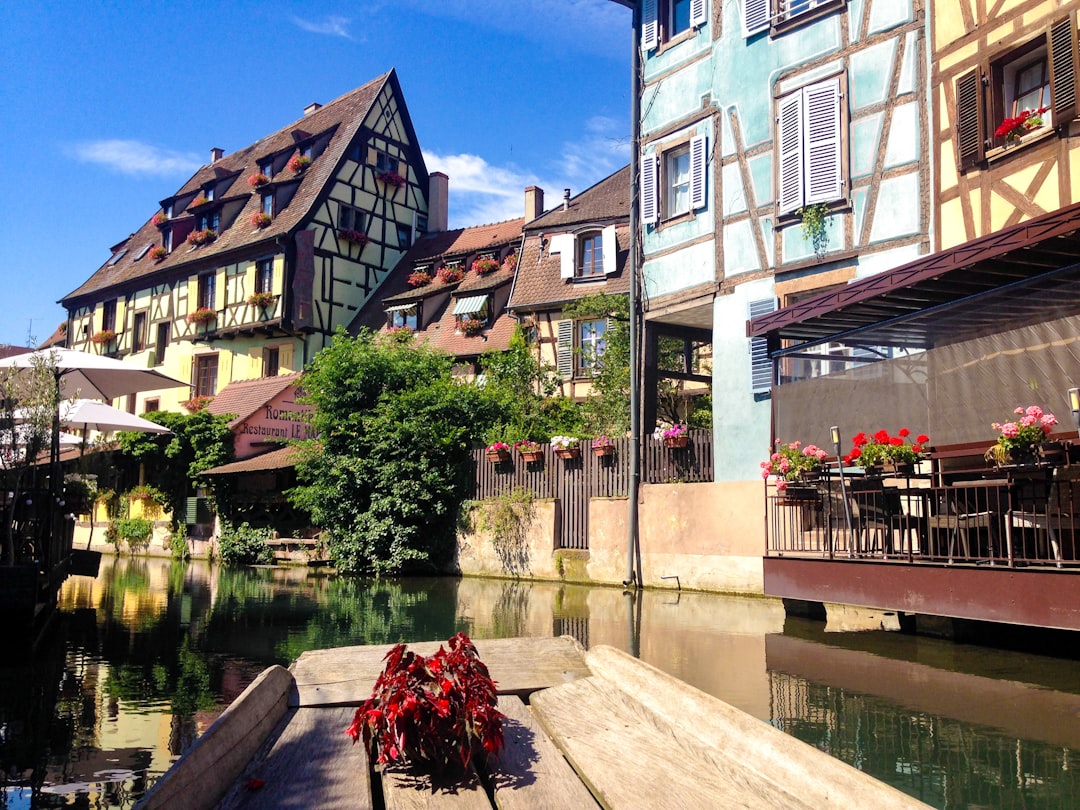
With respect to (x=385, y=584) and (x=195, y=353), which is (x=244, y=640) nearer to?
(x=385, y=584)

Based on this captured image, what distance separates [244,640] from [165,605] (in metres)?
4.69

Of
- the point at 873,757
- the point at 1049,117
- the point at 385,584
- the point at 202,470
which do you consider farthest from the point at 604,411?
the point at 873,757

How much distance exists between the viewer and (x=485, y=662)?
3887 millimetres

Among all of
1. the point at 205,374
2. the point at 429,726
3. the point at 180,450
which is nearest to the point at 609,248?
the point at 180,450

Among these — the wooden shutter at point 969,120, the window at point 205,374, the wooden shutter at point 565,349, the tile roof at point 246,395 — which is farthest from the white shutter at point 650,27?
the window at point 205,374

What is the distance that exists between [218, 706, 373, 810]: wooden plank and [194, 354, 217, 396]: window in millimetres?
33403

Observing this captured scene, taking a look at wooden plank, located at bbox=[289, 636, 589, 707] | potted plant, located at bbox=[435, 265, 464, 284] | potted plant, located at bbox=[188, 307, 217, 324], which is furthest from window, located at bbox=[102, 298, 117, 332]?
wooden plank, located at bbox=[289, 636, 589, 707]

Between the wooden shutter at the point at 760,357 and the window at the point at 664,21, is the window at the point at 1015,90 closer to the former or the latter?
the wooden shutter at the point at 760,357

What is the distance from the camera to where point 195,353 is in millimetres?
35031

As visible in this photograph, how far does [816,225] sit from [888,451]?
18.4ft

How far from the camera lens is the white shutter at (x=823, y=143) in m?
13.9

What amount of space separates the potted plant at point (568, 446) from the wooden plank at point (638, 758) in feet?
45.8

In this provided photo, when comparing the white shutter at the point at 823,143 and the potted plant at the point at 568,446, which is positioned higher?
the white shutter at the point at 823,143

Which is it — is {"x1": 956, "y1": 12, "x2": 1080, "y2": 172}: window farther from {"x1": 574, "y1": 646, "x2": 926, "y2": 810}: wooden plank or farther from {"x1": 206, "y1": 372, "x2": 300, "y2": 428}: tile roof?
{"x1": 206, "y1": 372, "x2": 300, "y2": 428}: tile roof
